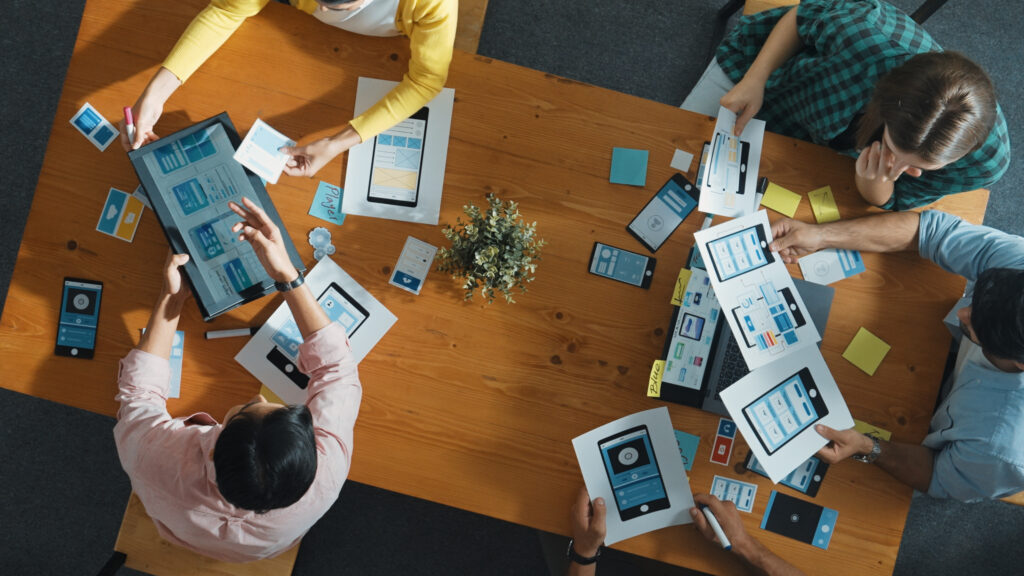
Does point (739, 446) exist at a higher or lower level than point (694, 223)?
lower

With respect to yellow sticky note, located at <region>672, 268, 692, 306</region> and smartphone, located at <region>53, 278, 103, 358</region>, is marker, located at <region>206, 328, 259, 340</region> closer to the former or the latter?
smartphone, located at <region>53, 278, 103, 358</region>

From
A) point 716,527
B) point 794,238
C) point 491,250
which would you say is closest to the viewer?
point 491,250

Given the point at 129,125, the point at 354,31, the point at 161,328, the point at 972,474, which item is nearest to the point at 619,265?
the point at 354,31

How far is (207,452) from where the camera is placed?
53.4 inches

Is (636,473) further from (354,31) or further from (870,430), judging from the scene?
(354,31)

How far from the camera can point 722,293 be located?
1576mm

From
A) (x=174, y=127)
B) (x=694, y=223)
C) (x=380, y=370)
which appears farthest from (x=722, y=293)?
(x=174, y=127)

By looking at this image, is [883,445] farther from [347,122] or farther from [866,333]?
[347,122]

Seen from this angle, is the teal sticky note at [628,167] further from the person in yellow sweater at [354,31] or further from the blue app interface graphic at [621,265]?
the person in yellow sweater at [354,31]

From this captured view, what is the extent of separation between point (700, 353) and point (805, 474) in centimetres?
42

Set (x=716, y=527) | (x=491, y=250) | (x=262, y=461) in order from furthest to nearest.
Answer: (x=716, y=527) < (x=491, y=250) < (x=262, y=461)

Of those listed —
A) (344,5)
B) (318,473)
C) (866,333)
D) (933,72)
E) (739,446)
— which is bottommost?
(318,473)

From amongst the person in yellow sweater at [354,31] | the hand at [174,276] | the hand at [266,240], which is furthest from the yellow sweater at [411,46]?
the hand at [174,276]

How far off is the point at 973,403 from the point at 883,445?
9.8 inches
